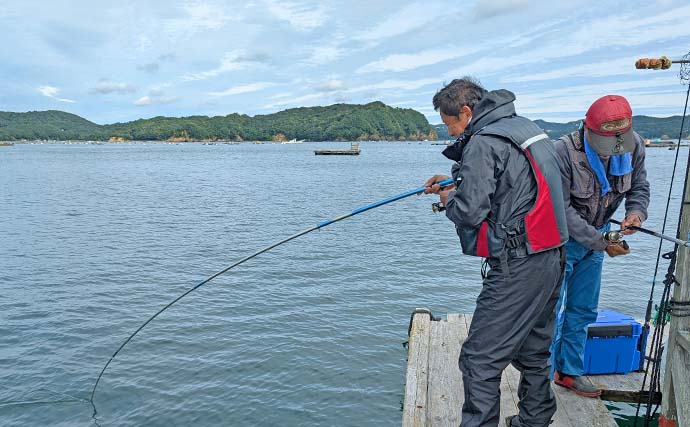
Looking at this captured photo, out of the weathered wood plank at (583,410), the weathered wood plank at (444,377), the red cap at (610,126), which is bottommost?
the weathered wood plank at (444,377)

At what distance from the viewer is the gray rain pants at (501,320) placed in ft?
11.3

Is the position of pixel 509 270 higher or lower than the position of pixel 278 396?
higher

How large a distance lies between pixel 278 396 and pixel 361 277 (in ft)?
22.1

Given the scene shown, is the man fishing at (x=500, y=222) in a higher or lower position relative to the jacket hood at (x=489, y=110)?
lower

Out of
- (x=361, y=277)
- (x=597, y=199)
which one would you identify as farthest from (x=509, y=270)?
(x=361, y=277)

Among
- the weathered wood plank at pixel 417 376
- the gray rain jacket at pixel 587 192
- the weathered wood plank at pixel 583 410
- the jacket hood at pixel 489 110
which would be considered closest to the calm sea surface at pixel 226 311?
the weathered wood plank at pixel 417 376

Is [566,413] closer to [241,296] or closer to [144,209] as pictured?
[241,296]

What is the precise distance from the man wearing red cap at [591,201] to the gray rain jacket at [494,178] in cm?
83

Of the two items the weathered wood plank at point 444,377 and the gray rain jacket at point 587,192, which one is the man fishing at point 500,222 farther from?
the weathered wood plank at point 444,377

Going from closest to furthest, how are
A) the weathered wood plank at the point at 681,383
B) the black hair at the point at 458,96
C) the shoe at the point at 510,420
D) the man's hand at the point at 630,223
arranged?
the black hair at the point at 458,96 < the weathered wood plank at the point at 681,383 < the shoe at the point at 510,420 < the man's hand at the point at 630,223

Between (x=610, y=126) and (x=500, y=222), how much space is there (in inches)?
53.1

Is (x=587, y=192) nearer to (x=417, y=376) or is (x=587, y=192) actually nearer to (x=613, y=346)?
(x=613, y=346)

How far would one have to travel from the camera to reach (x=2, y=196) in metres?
36.7

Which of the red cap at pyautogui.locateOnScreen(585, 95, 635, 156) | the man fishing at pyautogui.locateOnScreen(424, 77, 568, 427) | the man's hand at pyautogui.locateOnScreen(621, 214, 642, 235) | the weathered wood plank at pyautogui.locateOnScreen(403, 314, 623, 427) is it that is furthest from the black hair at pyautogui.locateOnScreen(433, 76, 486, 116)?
the weathered wood plank at pyautogui.locateOnScreen(403, 314, 623, 427)
